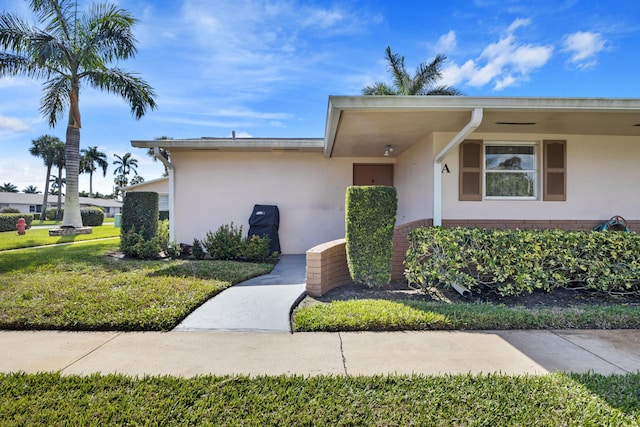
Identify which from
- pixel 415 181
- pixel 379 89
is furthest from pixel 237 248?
pixel 379 89

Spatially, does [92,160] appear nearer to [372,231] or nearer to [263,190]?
[263,190]

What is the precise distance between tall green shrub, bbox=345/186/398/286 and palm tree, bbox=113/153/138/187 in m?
66.4

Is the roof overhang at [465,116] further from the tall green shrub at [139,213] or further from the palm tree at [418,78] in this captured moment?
the palm tree at [418,78]

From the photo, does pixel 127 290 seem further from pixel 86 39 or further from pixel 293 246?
pixel 86 39

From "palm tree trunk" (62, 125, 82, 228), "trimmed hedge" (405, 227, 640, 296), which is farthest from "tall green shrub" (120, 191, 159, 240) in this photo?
"trimmed hedge" (405, 227, 640, 296)

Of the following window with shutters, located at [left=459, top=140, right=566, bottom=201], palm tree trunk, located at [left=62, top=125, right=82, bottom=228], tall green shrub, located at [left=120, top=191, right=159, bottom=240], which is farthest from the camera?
palm tree trunk, located at [left=62, top=125, right=82, bottom=228]

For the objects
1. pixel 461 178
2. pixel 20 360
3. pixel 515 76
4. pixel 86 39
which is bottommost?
pixel 20 360

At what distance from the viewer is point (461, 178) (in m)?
6.30

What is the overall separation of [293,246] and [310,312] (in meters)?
5.11

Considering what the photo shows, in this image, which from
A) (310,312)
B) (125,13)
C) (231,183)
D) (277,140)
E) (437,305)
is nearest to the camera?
(310,312)

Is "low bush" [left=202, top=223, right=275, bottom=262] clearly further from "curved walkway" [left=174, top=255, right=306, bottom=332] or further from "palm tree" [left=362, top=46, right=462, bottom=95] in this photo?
"palm tree" [left=362, top=46, right=462, bottom=95]

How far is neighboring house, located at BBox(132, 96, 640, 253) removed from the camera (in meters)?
5.10

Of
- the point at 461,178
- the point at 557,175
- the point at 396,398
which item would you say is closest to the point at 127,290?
the point at 396,398

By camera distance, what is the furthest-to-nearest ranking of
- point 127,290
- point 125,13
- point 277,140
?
1. point 125,13
2. point 277,140
3. point 127,290
